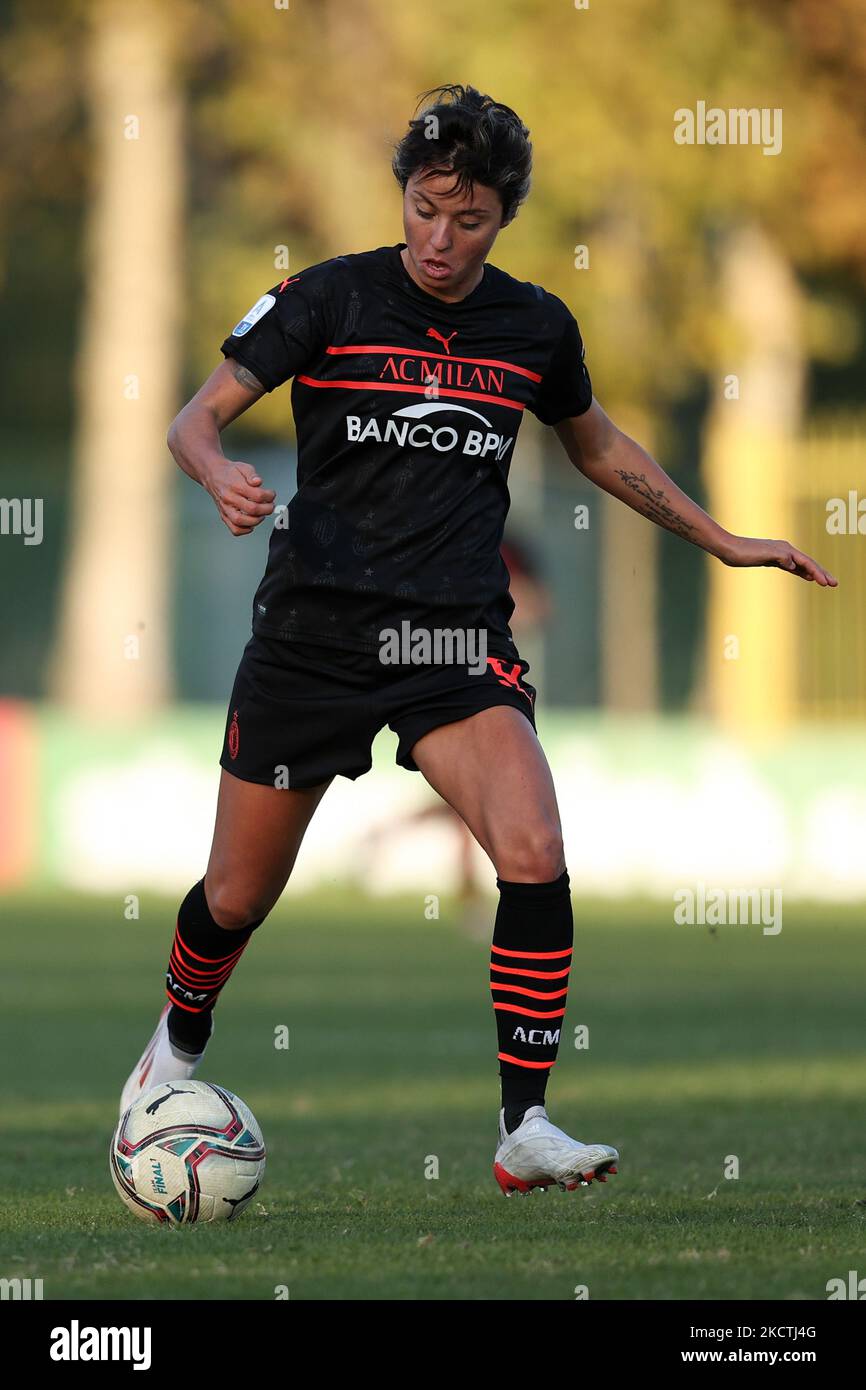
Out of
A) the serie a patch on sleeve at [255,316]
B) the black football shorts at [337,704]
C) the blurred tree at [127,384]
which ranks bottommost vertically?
the black football shorts at [337,704]

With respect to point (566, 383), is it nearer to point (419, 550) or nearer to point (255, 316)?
point (419, 550)

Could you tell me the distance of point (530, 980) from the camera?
19.9 ft

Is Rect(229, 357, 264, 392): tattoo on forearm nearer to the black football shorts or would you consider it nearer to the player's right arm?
the player's right arm

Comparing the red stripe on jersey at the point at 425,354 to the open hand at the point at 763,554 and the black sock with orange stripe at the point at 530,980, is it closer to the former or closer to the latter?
the open hand at the point at 763,554

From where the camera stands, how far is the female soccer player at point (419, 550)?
6047 mm

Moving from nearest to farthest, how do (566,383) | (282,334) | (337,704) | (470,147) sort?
(470,147)
(282,334)
(337,704)
(566,383)

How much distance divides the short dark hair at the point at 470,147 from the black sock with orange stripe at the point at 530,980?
1.67 metres

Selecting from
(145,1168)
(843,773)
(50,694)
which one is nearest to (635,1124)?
(145,1168)

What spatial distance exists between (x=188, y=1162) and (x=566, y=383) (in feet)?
7.14

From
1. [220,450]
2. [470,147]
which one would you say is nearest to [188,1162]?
[220,450]

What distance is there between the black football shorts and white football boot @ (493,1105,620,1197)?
96cm

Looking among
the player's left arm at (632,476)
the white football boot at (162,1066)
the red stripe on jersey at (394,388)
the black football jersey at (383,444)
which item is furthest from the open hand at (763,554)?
the white football boot at (162,1066)

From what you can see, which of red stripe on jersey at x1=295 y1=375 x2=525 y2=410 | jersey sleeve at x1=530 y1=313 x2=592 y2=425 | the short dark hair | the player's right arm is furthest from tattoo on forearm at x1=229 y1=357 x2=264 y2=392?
jersey sleeve at x1=530 y1=313 x2=592 y2=425

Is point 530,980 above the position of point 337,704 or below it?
below
